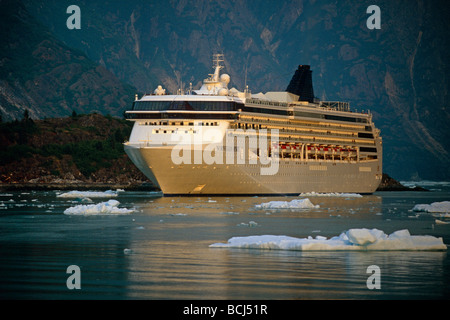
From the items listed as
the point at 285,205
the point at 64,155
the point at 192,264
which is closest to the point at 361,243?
the point at 192,264

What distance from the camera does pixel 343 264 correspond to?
24453 millimetres

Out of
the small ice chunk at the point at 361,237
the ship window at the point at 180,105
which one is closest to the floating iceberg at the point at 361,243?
the small ice chunk at the point at 361,237

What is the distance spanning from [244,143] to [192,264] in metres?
44.0

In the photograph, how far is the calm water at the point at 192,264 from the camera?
2002 centimetres

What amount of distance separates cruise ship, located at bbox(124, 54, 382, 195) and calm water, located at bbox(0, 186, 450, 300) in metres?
22.0

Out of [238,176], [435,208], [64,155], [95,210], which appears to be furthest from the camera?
[64,155]

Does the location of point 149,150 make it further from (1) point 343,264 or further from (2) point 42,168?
(2) point 42,168

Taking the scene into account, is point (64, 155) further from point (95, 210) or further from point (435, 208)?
point (435, 208)

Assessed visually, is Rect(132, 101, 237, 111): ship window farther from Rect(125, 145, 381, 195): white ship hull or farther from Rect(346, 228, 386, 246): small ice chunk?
Rect(346, 228, 386, 246): small ice chunk

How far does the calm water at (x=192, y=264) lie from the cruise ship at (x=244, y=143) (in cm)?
2200

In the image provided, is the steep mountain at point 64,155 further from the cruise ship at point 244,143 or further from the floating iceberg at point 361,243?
the floating iceberg at point 361,243

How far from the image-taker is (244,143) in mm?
68188

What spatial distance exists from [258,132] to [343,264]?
48.3 metres

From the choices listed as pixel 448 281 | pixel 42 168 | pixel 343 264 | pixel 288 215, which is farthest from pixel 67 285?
pixel 42 168
